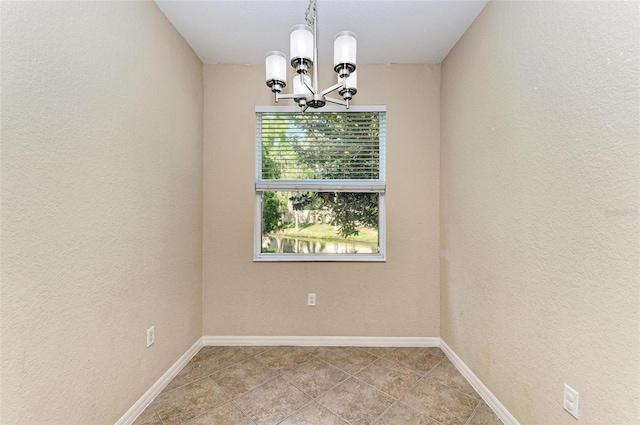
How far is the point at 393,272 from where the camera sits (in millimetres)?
2396

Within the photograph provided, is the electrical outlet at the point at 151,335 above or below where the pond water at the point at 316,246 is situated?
below

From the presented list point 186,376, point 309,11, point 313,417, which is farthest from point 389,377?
point 309,11

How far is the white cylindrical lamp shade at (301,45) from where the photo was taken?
1.15m

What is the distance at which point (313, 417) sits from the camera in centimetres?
154

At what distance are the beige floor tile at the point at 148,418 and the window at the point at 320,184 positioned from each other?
4.02ft

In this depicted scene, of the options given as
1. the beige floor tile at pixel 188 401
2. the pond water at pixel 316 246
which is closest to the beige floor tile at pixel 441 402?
the pond water at pixel 316 246

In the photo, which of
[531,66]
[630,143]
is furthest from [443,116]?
[630,143]

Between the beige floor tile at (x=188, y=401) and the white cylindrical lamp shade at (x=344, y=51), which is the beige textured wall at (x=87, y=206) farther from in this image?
the white cylindrical lamp shade at (x=344, y=51)

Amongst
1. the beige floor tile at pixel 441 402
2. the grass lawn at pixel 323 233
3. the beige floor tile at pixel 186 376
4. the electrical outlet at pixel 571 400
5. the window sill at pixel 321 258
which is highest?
the grass lawn at pixel 323 233

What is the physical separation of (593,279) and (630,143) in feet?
1.68

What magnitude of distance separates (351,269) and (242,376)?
1.17 m

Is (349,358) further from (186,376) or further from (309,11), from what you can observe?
(309,11)

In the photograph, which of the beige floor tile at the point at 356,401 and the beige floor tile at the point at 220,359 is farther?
the beige floor tile at the point at 220,359

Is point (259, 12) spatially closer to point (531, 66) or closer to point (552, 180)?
point (531, 66)
